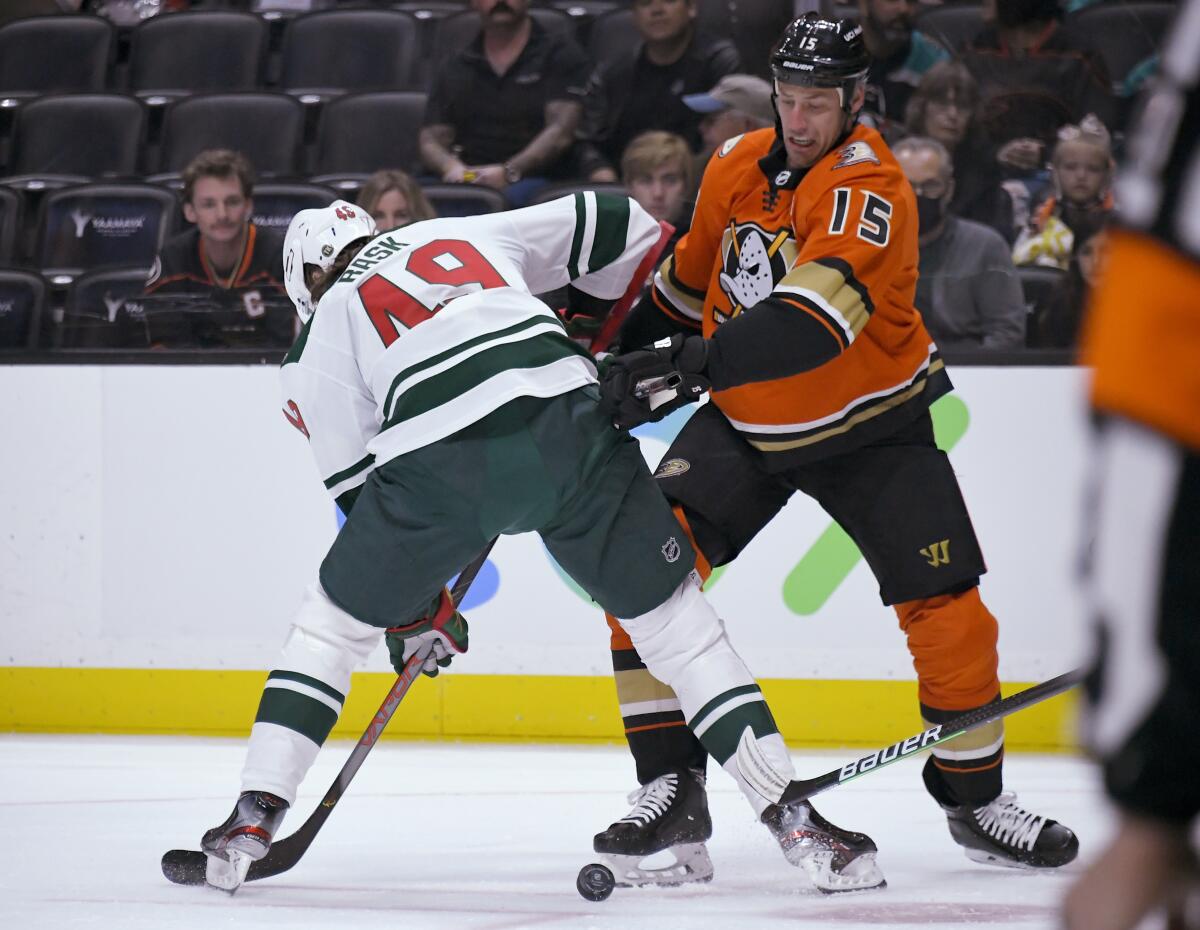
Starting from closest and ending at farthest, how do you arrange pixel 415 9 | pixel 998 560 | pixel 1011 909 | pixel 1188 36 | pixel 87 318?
pixel 1188 36, pixel 1011 909, pixel 998 560, pixel 87 318, pixel 415 9

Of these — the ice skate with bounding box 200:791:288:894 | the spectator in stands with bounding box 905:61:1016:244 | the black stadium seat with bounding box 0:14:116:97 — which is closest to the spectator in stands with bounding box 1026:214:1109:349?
the spectator in stands with bounding box 905:61:1016:244

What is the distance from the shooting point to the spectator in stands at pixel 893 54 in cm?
446

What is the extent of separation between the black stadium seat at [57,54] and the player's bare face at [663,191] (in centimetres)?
253

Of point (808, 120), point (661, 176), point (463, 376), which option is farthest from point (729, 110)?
point (463, 376)

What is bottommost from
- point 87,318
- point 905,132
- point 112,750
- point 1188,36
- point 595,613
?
point 112,750

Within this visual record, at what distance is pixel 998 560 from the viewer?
12.2 feet

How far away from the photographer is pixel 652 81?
4.66 meters

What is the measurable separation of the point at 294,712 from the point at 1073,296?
230cm

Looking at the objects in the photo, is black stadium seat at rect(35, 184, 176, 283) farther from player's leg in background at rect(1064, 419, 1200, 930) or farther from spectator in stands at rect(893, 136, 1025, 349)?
player's leg in background at rect(1064, 419, 1200, 930)

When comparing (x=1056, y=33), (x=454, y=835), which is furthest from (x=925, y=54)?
(x=454, y=835)

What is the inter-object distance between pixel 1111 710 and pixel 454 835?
92.7 inches

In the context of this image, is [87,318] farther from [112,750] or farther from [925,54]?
[925,54]

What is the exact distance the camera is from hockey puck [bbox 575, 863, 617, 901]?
7.70 ft

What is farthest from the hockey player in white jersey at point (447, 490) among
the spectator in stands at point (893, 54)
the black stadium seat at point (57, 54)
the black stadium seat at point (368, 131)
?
the black stadium seat at point (57, 54)
